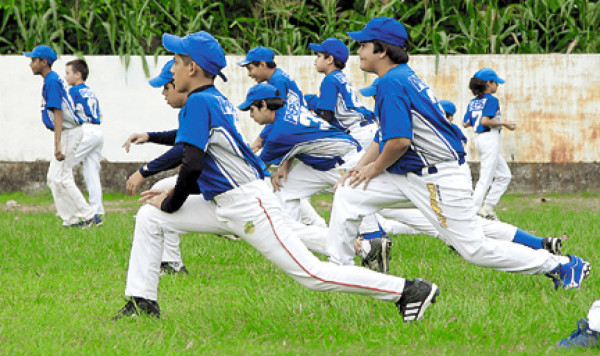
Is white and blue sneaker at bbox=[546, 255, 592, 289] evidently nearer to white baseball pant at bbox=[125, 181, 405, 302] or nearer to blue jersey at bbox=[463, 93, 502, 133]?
white baseball pant at bbox=[125, 181, 405, 302]

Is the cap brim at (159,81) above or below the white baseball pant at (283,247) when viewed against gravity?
above

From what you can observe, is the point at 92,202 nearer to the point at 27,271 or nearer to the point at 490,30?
the point at 27,271

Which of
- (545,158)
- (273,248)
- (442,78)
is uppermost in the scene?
(273,248)

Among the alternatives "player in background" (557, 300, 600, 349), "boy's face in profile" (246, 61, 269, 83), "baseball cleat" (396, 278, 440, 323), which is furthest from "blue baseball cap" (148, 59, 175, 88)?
"player in background" (557, 300, 600, 349)

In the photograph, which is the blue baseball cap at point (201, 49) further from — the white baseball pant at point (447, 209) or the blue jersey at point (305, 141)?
the blue jersey at point (305, 141)

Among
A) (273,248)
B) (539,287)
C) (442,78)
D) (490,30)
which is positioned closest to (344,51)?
(539,287)

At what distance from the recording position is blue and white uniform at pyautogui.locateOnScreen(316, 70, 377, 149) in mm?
9305

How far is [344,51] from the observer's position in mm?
9469

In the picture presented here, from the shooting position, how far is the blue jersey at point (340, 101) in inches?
366

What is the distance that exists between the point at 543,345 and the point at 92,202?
25.8 ft

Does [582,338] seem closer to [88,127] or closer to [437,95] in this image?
[88,127]

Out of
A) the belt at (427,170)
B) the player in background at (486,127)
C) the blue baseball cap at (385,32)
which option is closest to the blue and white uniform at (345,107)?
the player in background at (486,127)

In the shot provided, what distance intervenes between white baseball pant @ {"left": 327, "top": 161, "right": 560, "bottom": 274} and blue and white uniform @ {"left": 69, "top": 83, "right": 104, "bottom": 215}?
19.0 feet

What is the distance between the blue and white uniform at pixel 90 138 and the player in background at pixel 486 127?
4677 mm
